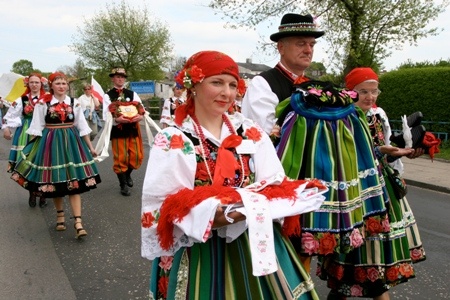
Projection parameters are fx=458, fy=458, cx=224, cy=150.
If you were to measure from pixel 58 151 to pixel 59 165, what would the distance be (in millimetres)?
176

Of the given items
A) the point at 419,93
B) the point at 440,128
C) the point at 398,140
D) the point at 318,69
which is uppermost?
the point at 318,69

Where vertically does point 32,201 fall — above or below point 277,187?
below

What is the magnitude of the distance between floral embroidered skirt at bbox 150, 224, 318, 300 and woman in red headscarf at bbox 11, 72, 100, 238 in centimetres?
370

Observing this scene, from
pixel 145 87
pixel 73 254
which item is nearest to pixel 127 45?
pixel 145 87

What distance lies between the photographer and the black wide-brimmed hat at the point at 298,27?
126 inches

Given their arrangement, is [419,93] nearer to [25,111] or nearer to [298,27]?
[25,111]

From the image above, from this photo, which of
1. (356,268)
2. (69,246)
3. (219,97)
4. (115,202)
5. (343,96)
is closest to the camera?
(219,97)

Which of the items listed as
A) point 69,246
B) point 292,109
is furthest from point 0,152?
point 292,109

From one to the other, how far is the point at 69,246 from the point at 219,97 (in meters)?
3.63

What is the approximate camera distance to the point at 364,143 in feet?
9.53

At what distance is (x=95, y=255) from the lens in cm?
491

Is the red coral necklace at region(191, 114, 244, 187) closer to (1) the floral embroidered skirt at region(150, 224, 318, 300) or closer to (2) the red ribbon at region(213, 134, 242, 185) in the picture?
(2) the red ribbon at region(213, 134, 242, 185)

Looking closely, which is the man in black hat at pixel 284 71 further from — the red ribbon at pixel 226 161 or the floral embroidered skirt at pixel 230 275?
the floral embroidered skirt at pixel 230 275

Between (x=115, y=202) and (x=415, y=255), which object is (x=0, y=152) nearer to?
(x=115, y=202)
